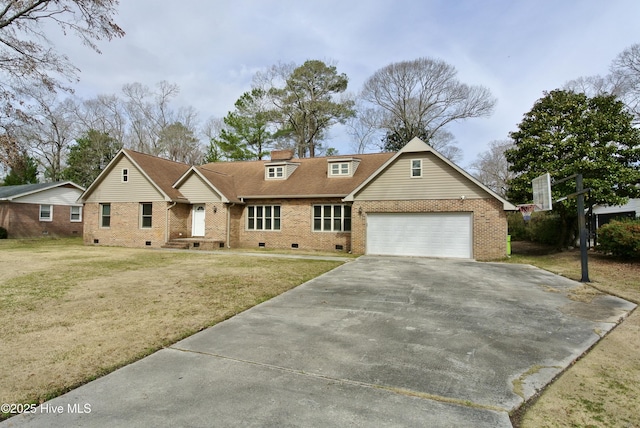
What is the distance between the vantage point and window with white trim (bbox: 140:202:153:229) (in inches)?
813

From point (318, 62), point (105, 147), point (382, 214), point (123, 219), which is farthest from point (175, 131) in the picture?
point (382, 214)

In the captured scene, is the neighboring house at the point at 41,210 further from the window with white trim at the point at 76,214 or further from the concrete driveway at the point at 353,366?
the concrete driveway at the point at 353,366

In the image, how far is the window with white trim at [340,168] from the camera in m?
20.3

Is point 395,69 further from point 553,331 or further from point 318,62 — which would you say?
point 553,331

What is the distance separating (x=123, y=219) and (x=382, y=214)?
1496cm

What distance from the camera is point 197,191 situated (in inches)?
806

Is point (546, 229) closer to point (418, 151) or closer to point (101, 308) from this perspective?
point (418, 151)

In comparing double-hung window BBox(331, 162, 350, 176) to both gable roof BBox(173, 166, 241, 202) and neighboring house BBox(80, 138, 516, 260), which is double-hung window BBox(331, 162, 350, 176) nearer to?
neighboring house BBox(80, 138, 516, 260)

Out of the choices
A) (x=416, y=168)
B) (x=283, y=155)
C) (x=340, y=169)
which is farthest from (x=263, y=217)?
(x=416, y=168)

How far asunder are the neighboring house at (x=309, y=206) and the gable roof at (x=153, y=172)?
79 millimetres

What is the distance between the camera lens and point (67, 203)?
2903cm

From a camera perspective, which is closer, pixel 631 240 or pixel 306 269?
pixel 306 269

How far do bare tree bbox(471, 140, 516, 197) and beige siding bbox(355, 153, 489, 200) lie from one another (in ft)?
86.2

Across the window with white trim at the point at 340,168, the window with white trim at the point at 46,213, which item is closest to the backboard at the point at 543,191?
the window with white trim at the point at 340,168
